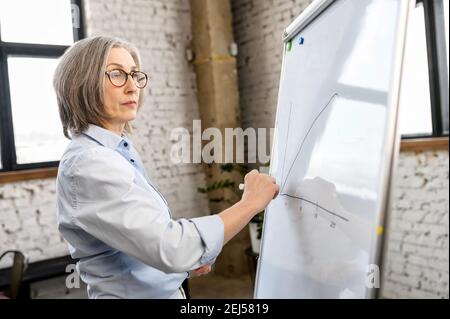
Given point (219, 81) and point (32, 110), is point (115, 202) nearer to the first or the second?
point (32, 110)

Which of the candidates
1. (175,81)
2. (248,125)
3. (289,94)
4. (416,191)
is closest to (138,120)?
(175,81)

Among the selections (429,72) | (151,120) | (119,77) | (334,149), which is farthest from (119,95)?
(151,120)

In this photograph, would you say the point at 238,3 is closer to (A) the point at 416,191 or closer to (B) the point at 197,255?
(A) the point at 416,191

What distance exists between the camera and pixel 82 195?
77 centimetres

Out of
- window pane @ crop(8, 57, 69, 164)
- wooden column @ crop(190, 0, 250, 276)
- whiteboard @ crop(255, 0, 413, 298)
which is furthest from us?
A: wooden column @ crop(190, 0, 250, 276)

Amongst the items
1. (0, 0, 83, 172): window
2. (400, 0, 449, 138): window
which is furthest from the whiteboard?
(0, 0, 83, 172): window

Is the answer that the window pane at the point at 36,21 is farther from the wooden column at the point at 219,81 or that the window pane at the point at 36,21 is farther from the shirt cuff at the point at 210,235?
the shirt cuff at the point at 210,235

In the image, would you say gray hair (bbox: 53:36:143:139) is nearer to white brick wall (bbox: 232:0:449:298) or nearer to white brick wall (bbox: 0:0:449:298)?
white brick wall (bbox: 232:0:449:298)

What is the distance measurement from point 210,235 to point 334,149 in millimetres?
304

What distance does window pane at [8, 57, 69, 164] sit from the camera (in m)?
2.80

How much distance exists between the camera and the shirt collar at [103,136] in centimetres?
88

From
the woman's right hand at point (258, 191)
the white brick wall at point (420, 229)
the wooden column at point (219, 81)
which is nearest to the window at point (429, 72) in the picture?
the white brick wall at point (420, 229)

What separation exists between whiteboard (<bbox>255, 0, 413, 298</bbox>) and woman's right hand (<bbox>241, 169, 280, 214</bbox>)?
0.08 m

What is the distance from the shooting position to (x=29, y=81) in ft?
9.40
